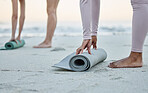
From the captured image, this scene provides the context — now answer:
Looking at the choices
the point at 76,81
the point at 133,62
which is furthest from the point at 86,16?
the point at 76,81

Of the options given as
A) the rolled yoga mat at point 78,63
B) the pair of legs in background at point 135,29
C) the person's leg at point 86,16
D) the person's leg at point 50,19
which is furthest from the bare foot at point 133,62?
the person's leg at point 50,19

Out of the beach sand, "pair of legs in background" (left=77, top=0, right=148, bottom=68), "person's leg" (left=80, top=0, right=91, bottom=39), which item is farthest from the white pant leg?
"person's leg" (left=80, top=0, right=91, bottom=39)

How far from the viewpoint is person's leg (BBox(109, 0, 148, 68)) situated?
6.04 feet

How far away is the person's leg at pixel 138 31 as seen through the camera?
184 cm

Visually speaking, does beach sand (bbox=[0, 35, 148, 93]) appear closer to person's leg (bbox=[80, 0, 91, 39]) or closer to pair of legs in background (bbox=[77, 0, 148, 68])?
pair of legs in background (bbox=[77, 0, 148, 68])

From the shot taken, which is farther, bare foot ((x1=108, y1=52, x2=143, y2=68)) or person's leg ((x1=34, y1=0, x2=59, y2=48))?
person's leg ((x1=34, y1=0, x2=59, y2=48))

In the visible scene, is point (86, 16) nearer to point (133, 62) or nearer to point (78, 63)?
point (78, 63)

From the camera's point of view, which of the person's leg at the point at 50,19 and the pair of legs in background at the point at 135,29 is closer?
the pair of legs in background at the point at 135,29

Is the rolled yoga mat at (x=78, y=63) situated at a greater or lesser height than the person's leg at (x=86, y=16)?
lesser

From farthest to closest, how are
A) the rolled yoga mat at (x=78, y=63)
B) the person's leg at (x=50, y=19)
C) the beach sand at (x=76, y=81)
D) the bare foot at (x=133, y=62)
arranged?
the person's leg at (x=50, y=19), the bare foot at (x=133, y=62), the rolled yoga mat at (x=78, y=63), the beach sand at (x=76, y=81)

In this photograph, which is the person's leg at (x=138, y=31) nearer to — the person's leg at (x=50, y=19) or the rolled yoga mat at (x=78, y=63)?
the rolled yoga mat at (x=78, y=63)

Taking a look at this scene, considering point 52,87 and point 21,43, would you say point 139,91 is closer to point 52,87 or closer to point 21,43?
point 52,87

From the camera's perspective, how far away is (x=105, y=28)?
12.4m

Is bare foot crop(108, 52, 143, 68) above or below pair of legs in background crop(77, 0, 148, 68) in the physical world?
below
